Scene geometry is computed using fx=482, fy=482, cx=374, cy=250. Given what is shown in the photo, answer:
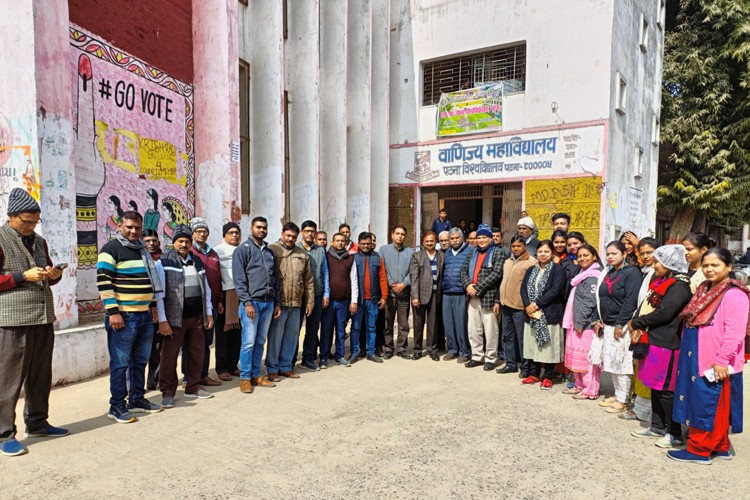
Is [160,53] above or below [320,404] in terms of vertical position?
above

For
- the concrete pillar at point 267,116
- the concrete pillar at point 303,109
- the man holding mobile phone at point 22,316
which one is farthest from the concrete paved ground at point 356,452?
the concrete pillar at point 303,109

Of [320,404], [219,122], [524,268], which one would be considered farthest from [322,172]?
[320,404]

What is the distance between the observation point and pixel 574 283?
5.57 m

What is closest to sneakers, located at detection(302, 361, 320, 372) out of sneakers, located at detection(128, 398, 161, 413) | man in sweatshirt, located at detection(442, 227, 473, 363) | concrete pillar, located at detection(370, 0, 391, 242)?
man in sweatshirt, located at detection(442, 227, 473, 363)

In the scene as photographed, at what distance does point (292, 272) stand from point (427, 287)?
2.26 m

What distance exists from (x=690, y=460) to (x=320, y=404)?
3326 mm

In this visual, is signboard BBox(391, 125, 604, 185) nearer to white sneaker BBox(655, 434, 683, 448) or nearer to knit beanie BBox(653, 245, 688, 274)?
knit beanie BBox(653, 245, 688, 274)

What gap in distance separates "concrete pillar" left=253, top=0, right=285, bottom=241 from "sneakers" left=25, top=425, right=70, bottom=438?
18.4ft

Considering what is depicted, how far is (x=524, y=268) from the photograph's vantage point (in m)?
6.34

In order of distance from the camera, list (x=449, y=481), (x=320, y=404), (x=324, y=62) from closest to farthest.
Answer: (x=449, y=481) → (x=320, y=404) → (x=324, y=62)

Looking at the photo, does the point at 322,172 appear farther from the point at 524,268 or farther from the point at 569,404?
the point at 569,404

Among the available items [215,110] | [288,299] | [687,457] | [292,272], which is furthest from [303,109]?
[687,457]

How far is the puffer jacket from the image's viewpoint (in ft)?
19.2

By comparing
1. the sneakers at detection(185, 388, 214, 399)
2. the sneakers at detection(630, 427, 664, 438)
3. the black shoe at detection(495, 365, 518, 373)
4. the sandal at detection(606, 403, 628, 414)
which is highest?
the sneakers at detection(185, 388, 214, 399)
